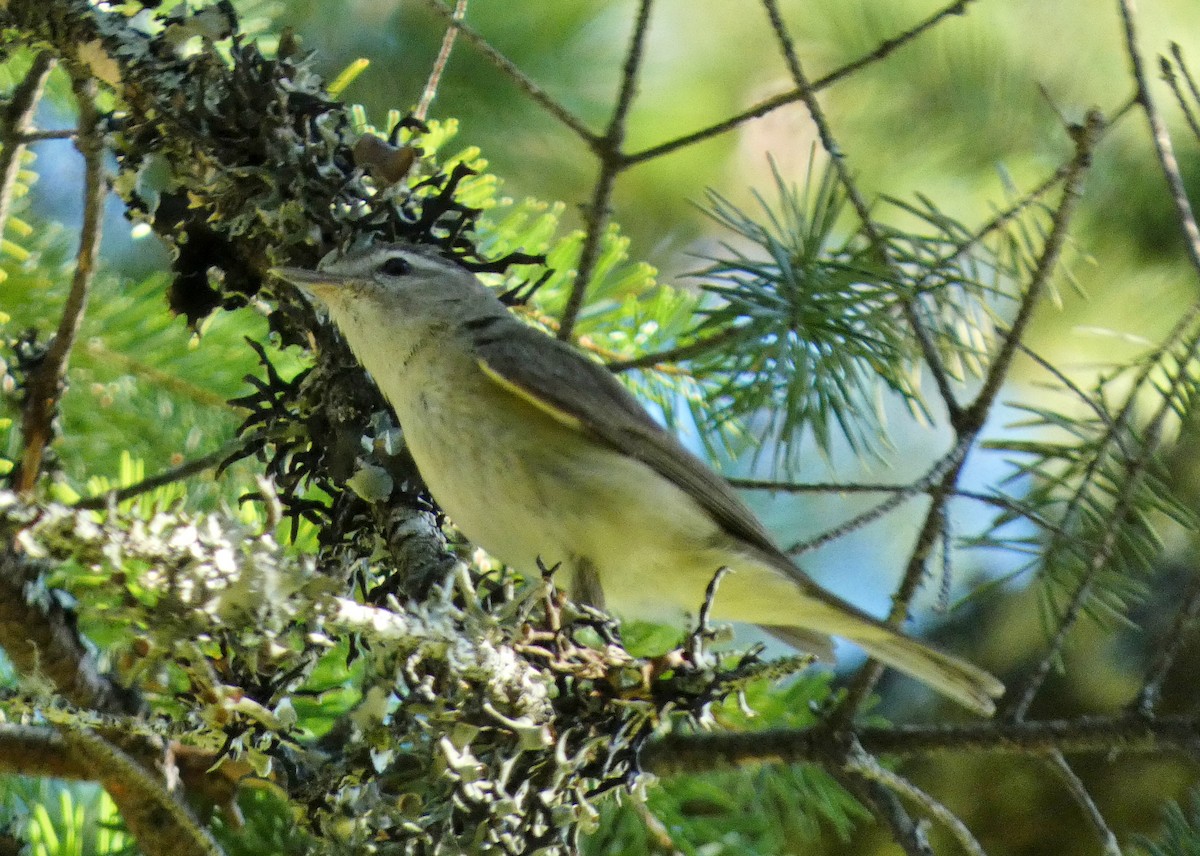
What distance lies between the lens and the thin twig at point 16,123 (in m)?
1.99

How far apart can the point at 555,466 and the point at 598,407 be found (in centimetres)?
15

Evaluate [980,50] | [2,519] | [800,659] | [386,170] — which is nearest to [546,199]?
[980,50]

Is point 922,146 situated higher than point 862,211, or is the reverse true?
point 922,146

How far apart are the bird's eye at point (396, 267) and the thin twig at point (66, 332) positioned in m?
0.47

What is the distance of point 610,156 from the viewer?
191 cm

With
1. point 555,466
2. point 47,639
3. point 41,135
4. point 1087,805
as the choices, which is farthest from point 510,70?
point 1087,805

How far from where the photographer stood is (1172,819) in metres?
1.61

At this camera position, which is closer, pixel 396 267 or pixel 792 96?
pixel 792 96

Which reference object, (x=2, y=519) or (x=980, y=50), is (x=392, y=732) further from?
(x=980, y=50)

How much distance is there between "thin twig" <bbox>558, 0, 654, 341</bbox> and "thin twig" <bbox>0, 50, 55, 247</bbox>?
91 cm

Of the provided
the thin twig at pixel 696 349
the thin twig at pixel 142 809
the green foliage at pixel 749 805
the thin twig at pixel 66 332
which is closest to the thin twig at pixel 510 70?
the thin twig at pixel 696 349

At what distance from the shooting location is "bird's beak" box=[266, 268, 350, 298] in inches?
70.5

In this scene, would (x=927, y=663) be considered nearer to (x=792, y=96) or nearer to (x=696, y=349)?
(x=696, y=349)

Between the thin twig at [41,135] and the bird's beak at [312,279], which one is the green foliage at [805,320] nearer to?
the bird's beak at [312,279]
